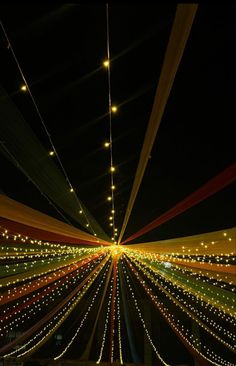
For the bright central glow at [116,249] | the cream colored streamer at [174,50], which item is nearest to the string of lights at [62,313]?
the bright central glow at [116,249]

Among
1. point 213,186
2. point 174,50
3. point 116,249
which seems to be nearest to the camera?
point 174,50

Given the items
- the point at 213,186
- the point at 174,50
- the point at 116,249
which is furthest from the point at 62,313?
the point at 174,50

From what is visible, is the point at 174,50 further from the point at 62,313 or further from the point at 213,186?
the point at 62,313

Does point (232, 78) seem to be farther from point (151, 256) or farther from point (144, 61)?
point (151, 256)

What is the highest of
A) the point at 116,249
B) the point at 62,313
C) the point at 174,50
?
the point at 174,50

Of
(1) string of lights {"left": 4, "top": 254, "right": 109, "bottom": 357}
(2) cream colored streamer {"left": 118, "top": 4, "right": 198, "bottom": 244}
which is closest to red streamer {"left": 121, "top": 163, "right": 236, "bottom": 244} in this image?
(2) cream colored streamer {"left": 118, "top": 4, "right": 198, "bottom": 244}

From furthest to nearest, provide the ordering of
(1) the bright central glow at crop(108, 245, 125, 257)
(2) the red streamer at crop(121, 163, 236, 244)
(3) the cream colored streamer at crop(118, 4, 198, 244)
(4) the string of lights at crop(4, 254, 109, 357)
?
(4) the string of lights at crop(4, 254, 109, 357), (1) the bright central glow at crop(108, 245, 125, 257), (2) the red streamer at crop(121, 163, 236, 244), (3) the cream colored streamer at crop(118, 4, 198, 244)

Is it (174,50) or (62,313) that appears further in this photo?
(62,313)

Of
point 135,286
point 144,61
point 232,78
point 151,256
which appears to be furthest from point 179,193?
point 135,286

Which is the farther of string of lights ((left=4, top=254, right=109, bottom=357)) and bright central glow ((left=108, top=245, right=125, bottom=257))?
string of lights ((left=4, top=254, right=109, bottom=357))

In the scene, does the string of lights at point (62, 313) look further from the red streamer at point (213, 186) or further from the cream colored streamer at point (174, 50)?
the cream colored streamer at point (174, 50)

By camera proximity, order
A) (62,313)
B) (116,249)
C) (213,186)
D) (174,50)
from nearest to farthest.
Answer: (174,50), (213,186), (116,249), (62,313)

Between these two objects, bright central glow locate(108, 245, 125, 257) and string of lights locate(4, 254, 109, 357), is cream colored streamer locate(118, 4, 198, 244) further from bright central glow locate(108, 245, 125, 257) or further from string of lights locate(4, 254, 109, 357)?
string of lights locate(4, 254, 109, 357)

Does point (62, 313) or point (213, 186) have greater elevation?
point (213, 186)
